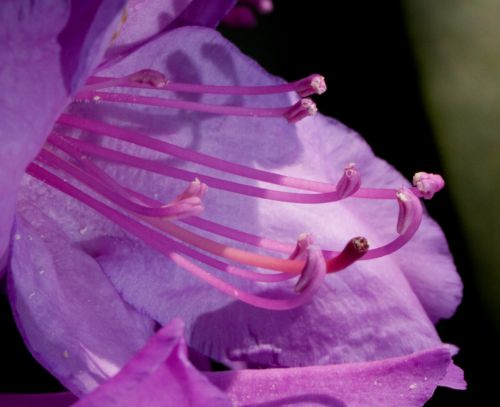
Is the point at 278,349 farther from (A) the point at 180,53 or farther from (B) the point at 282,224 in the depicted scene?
(A) the point at 180,53

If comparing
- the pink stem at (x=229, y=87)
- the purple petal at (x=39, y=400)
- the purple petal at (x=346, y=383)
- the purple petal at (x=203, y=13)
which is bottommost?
the purple petal at (x=346, y=383)

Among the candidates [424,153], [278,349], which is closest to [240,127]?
[278,349]

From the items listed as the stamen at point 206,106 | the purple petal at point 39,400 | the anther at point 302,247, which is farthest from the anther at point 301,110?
the purple petal at point 39,400

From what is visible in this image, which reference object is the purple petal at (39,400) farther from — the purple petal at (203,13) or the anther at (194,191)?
the purple petal at (203,13)

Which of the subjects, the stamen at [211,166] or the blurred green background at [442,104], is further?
the blurred green background at [442,104]

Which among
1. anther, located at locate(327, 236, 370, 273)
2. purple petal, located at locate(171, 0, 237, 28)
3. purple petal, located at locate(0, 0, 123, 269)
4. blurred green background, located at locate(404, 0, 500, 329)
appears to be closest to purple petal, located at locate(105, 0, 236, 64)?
purple petal, located at locate(171, 0, 237, 28)

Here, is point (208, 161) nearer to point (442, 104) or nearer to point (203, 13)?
point (203, 13)

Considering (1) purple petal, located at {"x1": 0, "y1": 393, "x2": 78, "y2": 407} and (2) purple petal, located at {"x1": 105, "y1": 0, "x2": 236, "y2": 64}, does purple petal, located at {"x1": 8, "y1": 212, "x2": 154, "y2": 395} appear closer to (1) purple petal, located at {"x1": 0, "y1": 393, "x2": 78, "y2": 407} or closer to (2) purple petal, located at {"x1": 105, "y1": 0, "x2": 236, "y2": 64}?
(1) purple petal, located at {"x1": 0, "y1": 393, "x2": 78, "y2": 407}
